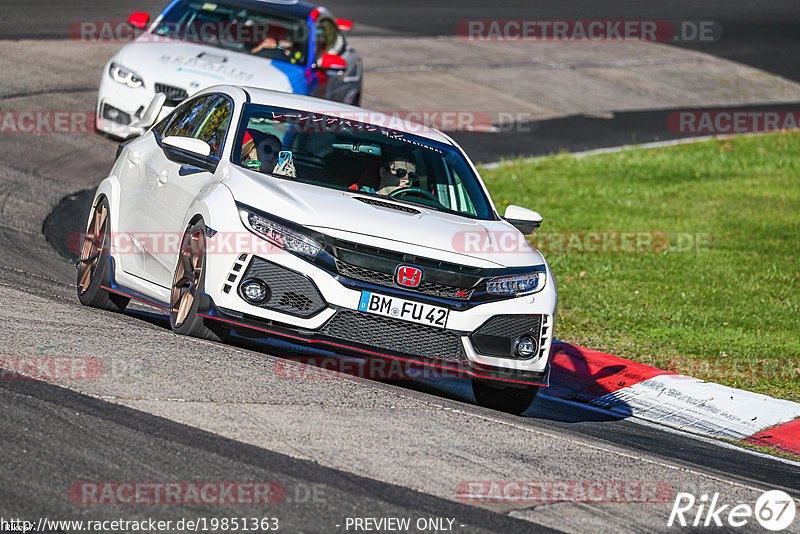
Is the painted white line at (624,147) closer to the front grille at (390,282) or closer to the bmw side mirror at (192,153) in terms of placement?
the bmw side mirror at (192,153)

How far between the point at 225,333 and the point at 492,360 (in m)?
1.60

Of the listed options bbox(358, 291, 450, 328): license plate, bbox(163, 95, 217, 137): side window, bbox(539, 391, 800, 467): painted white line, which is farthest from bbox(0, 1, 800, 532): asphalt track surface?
bbox(163, 95, 217, 137): side window

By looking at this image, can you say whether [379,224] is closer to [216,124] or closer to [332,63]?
[216,124]

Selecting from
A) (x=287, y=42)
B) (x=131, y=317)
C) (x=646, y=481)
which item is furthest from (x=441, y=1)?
(x=646, y=481)

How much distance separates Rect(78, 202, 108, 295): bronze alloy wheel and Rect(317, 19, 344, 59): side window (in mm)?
7798

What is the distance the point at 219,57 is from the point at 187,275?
7848 mm

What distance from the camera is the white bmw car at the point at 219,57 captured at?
14.7 m

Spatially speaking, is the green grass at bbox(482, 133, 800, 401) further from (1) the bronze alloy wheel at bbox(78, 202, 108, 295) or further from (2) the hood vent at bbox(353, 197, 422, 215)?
(1) the bronze alloy wheel at bbox(78, 202, 108, 295)

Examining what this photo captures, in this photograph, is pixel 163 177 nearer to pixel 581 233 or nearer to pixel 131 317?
pixel 131 317

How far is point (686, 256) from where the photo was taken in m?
14.6

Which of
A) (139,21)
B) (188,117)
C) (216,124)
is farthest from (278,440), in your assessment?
(139,21)

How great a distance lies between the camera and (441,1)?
3278 centimetres

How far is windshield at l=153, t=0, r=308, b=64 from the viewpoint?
1573cm

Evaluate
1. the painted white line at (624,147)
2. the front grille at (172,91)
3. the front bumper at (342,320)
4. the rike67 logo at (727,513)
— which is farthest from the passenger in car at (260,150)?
the painted white line at (624,147)
